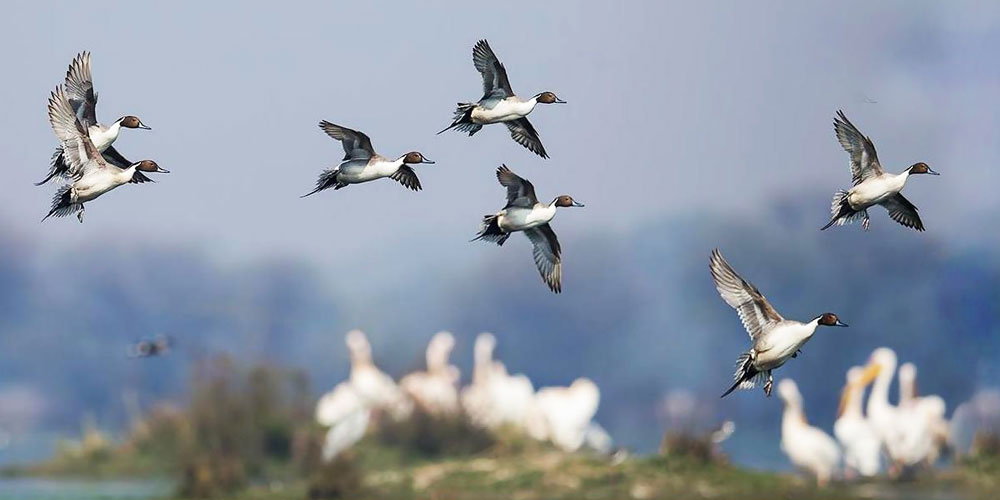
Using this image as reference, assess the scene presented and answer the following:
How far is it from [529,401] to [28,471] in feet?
34.2

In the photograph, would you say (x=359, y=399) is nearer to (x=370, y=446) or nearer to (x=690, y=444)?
(x=370, y=446)

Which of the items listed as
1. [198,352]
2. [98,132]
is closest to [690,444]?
[198,352]

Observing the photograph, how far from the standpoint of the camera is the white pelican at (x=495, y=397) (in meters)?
38.2

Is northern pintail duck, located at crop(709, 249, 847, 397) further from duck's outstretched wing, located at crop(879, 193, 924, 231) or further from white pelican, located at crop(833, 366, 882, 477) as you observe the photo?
white pelican, located at crop(833, 366, 882, 477)

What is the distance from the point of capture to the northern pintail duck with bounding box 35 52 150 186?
635 inches

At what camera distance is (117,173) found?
592 inches

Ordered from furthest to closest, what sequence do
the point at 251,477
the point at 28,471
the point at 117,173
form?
the point at 28,471
the point at 251,477
the point at 117,173

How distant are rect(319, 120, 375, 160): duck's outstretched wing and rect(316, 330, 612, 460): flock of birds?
69.3 ft

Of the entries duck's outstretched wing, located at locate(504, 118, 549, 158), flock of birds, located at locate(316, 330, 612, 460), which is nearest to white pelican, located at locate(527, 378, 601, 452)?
flock of birds, located at locate(316, 330, 612, 460)

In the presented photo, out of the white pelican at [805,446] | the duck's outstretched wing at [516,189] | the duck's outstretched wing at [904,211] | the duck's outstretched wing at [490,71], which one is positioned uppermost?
the white pelican at [805,446]

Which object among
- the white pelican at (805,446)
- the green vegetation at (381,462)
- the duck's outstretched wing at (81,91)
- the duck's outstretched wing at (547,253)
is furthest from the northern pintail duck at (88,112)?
the white pelican at (805,446)

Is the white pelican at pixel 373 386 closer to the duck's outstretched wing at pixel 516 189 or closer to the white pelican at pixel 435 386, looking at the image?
the white pelican at pixel 435 386

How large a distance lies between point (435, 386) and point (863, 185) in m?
24.3

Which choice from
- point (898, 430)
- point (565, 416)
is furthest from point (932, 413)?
point (565, 416)
